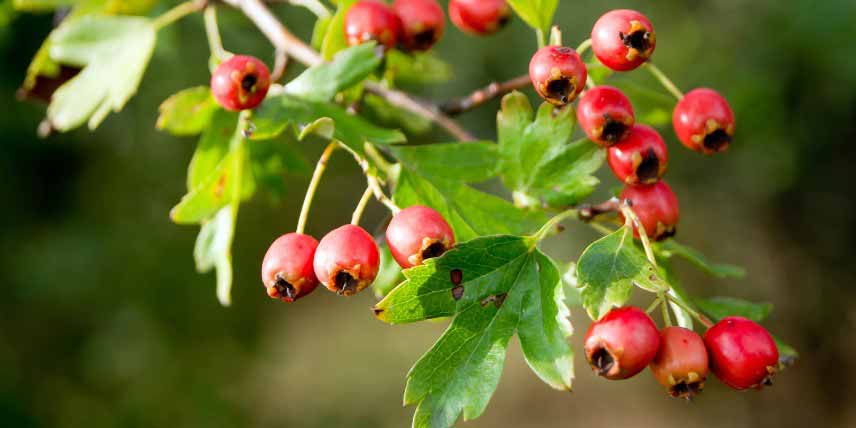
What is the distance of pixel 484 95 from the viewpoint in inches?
56.0

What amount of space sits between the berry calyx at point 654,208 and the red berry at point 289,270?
0.46m

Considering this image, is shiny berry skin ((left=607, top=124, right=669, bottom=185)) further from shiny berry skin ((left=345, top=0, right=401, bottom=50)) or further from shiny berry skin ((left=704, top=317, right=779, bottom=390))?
shiny berry skin ((left=345, top=0, right=401, bottom=50))

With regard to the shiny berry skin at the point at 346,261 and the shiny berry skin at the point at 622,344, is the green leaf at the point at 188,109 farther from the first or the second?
the shiny berry skin at the point at 622,344

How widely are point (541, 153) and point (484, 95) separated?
229 millimetres

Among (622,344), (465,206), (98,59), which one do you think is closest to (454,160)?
(465,206)

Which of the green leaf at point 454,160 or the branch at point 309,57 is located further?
the branch at point 309,57

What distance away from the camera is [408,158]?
123cm

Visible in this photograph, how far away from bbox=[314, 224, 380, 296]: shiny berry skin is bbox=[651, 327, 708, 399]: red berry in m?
0.38

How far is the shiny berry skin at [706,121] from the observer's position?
1161 millimetres

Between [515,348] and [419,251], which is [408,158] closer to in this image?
[419,251]

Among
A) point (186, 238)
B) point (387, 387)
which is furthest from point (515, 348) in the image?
point (186, 238)

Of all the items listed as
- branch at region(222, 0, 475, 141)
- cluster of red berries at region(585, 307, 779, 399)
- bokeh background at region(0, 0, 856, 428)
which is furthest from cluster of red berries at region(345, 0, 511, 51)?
bokeh background at region(0, 0, 856, 428)

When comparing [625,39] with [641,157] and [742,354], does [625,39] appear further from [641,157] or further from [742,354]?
[742,354]

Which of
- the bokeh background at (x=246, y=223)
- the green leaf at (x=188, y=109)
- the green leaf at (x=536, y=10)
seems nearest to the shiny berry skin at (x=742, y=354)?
the green leaf at (x=536, y=10)
